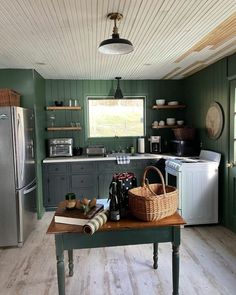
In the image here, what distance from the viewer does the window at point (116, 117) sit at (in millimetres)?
5121

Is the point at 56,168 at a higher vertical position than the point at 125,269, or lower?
higher

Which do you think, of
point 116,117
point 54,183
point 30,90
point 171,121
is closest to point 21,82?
point 30,90

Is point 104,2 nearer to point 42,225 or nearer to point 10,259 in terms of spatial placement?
point 10,259

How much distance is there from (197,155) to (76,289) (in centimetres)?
299

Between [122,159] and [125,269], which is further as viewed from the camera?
[122,159]

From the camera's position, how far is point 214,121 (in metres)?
3.86

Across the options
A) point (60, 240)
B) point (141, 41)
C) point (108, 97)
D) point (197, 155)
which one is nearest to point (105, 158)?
point (108, 97)

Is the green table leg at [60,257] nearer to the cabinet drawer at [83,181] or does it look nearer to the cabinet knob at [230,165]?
the cabinet knob at [230,165]

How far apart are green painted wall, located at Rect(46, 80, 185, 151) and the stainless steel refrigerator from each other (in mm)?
1639

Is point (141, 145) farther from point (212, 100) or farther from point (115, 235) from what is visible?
point (115, 235)

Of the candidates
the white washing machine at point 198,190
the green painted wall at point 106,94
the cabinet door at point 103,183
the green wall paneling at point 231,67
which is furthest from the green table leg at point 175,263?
the green painted wall at point 106,94

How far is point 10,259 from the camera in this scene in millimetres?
2928

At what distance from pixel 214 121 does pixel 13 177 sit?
2937 millimetres

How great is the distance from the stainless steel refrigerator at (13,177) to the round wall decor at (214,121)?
2726mm
